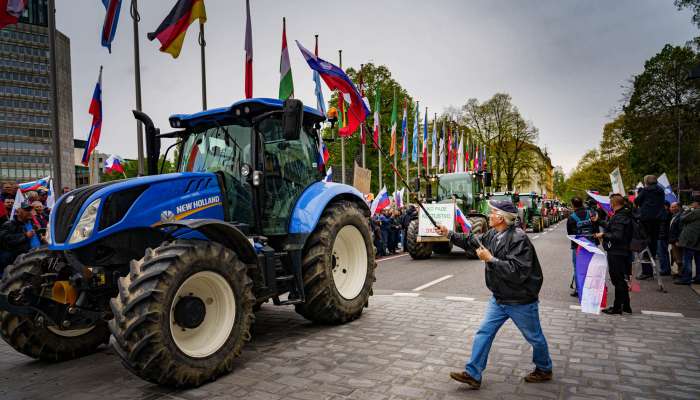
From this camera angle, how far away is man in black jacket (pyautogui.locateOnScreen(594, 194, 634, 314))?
7.16 m

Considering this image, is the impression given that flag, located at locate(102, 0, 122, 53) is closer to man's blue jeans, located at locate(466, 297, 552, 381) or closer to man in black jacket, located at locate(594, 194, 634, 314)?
man's blue jeans, located at locate(466, 297, 552, 381)

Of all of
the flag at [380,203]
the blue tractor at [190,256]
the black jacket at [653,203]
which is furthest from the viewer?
the flag at [380,203]

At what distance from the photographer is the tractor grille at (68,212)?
4.51m

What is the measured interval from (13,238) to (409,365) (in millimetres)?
7094

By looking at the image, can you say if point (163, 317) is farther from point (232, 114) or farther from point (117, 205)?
point (232, 114)

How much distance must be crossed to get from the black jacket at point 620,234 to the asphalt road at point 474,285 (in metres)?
1.02

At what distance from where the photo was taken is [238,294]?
4.64 metres

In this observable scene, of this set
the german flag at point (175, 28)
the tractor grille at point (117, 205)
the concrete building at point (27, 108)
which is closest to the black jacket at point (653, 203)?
the tractor grille at point (117, 205)

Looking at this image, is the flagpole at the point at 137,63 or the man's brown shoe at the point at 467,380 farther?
the flagpole at the point at 137,63

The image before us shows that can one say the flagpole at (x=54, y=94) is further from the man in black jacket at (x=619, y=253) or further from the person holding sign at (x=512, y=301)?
the man in black jacket at (x=619, y=253)

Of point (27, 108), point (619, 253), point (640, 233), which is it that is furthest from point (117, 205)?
point (27, 108)

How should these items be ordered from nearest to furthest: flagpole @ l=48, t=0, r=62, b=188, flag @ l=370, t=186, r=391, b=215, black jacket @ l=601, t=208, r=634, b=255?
black jacket @ l=601, t=208, r=634, b=255 → flagpole @ l=48, t=0, r=62, b=188 → flag @ l=370, t=186, r=391, b=215

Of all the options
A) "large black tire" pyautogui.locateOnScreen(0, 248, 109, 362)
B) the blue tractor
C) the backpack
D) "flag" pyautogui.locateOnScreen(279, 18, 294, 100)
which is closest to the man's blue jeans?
the blue tractor

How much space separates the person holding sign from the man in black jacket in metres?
3.61
